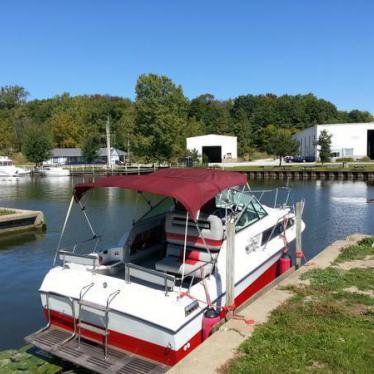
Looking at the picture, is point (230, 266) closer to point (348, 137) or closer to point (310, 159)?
point (348, 137)

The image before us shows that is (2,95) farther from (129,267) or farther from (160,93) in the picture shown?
(129,267)

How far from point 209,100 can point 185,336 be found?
156 m

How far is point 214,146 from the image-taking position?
92312 mm

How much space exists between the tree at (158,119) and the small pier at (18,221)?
52.5 metres

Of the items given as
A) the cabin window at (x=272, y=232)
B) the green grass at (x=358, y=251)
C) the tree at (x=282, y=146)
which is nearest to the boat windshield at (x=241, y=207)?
the cabin window at (x=272, y=232)

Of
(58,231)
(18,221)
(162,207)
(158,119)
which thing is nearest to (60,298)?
(162,207)

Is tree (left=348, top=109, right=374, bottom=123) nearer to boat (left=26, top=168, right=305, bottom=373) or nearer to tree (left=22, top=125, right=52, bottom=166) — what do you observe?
tree (left=22, top=125, right=52, bottom=166)

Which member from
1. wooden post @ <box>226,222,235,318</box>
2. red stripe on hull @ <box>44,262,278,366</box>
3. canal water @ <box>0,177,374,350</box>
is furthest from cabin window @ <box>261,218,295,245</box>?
canal water @ <box>0,177,374,350</box>

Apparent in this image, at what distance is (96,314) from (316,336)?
12.6 ft

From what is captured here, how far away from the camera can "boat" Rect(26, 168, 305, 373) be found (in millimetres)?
7289

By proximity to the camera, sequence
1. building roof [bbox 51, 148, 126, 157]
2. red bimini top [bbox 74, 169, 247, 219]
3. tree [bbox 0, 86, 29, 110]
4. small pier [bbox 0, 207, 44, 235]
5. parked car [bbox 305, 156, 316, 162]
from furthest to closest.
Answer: tree [bbox 0, 86, 29, 110] → building roof [bbox 51, 148, 126, 157] → parked car [bbox 305, 156, 316, 162] → small pier [bbox 0, 207, 44, 235] → red bimini top [bbox 74, 169, 247, 219]

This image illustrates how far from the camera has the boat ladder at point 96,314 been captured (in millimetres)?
7535

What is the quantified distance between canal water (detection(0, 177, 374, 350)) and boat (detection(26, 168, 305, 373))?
2.63m

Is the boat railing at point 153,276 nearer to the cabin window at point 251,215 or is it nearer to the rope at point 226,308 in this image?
the rope at point 226,308
